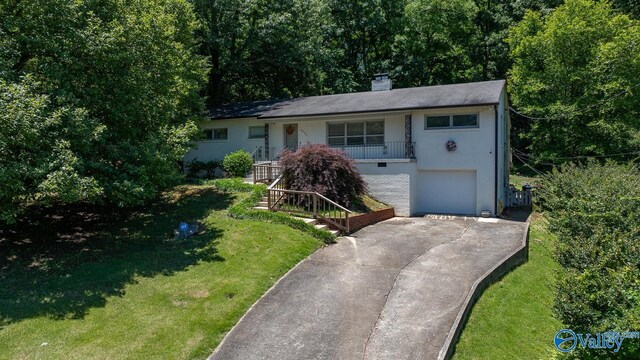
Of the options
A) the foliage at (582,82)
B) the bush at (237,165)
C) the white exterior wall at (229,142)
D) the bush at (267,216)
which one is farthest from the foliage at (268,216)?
the foliage at (582,82)

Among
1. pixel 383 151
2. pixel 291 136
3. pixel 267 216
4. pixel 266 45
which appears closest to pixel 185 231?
pixel 267 216

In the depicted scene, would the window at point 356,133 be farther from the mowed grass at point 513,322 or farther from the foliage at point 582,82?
the foliage at point 582,82

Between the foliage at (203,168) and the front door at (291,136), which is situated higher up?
the front door at (291,136)

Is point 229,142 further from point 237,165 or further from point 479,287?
point 479,287

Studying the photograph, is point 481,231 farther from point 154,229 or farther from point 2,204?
point 2,204

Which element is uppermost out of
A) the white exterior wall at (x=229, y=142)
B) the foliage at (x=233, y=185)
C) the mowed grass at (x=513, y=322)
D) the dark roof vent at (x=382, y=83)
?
the dark roof vent at (x=382, y=83)

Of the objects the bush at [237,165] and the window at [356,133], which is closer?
the bush at [237,165]
